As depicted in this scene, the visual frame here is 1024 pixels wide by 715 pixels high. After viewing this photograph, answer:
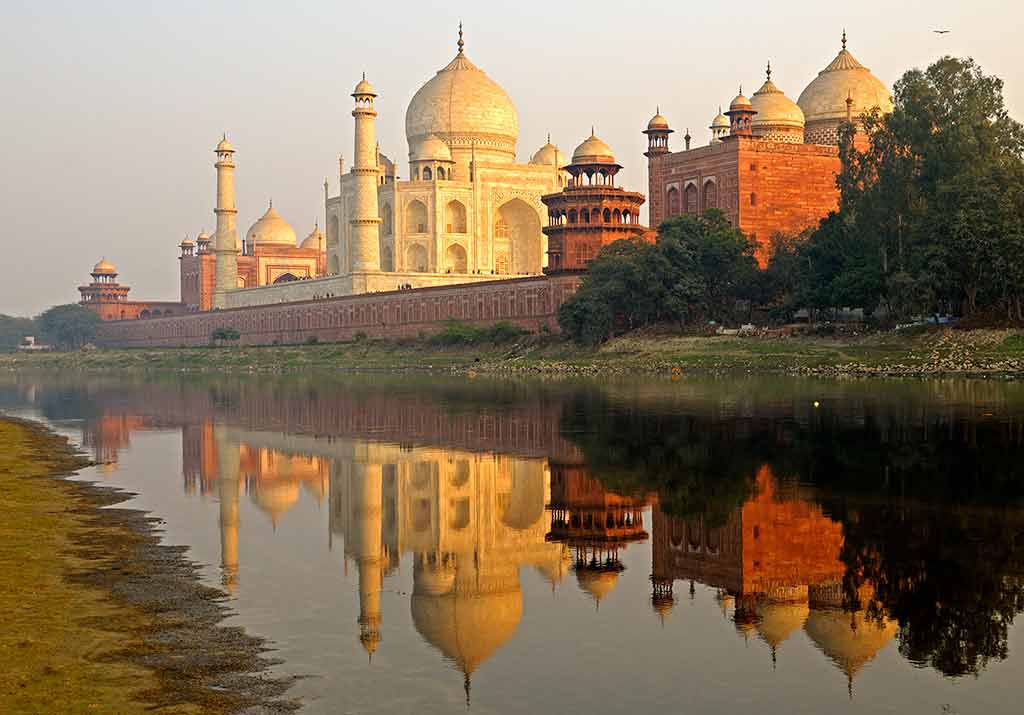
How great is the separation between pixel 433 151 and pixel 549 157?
376 inches

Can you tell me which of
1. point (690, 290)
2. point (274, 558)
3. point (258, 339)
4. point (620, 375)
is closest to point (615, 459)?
point (274, 558)

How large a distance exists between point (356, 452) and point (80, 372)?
63.7 metres

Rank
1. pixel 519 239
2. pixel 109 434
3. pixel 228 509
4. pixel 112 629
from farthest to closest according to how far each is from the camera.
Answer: pixel 519 239 → pixel 109 434 → pixel 228 509 → pixel 112 629

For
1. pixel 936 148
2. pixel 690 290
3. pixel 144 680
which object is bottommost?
pixel 144 680

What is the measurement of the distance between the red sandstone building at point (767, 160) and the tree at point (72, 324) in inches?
2357

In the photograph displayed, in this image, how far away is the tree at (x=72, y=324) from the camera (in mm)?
105000

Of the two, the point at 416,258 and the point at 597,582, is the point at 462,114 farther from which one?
the point at 597,582

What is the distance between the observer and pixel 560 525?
1408 centimetres

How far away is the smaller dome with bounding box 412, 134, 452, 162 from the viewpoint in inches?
3014

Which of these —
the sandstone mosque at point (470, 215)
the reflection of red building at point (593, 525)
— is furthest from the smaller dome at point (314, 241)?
the reflection of red building at point (593, 525)

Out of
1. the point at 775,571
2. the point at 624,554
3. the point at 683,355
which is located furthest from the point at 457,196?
the point at 775,571

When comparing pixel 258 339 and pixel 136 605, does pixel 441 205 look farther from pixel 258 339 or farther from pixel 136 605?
pixel 136 605

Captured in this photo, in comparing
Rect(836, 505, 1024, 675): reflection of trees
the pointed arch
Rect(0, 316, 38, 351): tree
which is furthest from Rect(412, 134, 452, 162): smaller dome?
Rect(0, 316, 38, 351): tree

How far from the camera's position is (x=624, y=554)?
12430 mm
